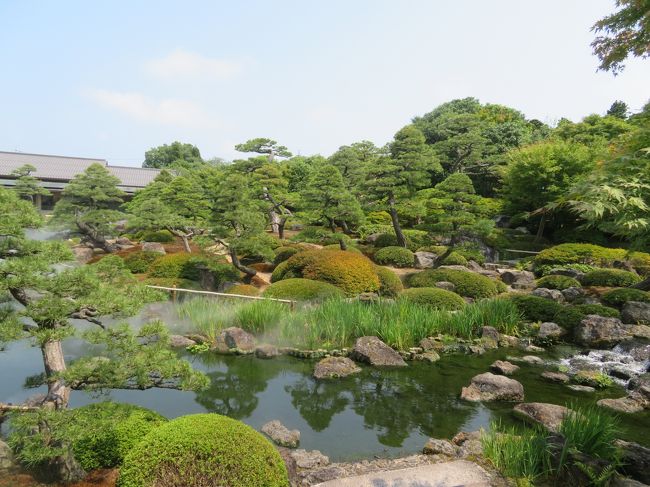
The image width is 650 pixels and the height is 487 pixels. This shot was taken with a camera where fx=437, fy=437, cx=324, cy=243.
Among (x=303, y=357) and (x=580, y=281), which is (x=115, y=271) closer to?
(x=303, y=357)

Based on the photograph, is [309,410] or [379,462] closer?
[379,462]

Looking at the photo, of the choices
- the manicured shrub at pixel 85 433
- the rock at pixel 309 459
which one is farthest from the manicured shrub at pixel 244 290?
the manicured shrub at pixel 85 433

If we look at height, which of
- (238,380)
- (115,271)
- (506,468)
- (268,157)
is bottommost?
(238,380)

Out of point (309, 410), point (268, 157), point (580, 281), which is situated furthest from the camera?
point (268, 157)

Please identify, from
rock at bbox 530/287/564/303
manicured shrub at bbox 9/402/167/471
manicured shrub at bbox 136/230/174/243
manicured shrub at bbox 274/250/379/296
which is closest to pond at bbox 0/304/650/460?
manicured shrub at bbox 9/402/167/471

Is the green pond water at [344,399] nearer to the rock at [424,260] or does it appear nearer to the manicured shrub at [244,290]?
the manicured shrub at [244,290]

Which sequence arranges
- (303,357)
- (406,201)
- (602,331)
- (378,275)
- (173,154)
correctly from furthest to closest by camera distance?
(173,154)
(406,201)
(378,275)
(602,331)
(303,357)

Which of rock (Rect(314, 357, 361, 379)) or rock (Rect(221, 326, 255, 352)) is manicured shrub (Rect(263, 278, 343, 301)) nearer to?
rock (Rect(221, 326, 255, 352))

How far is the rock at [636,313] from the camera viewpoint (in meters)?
11.8

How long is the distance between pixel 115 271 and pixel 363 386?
475 cm

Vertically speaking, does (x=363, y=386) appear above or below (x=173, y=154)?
below

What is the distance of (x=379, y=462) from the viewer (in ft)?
16.2

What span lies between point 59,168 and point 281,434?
126 feet

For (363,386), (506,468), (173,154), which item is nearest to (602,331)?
(363,386)
